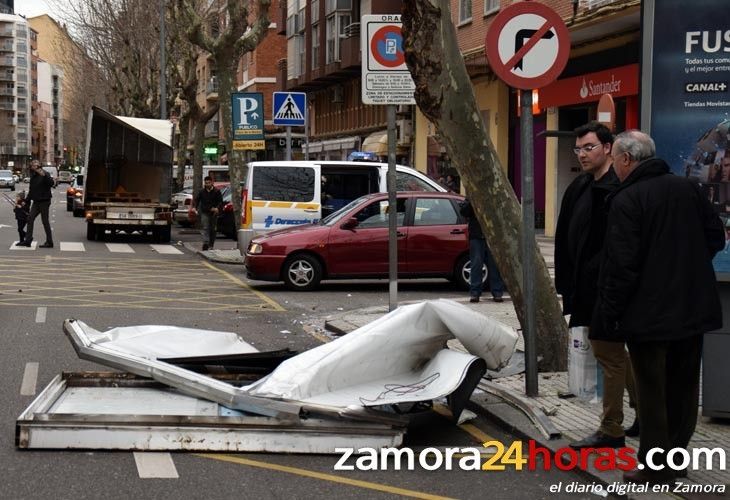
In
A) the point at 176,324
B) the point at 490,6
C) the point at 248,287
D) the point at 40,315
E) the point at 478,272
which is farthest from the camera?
the point at 490,6

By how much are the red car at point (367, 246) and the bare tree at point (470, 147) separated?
7.67 meters

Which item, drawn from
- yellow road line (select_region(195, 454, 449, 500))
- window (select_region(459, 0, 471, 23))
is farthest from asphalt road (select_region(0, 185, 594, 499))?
window (select_region(459, 0, 471, 23))

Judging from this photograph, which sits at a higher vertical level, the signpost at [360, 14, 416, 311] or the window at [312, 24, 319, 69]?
the window at [312, 24, 319, 69]

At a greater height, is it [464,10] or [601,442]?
[464,10]

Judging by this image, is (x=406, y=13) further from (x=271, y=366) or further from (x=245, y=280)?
(x=245, y=280)

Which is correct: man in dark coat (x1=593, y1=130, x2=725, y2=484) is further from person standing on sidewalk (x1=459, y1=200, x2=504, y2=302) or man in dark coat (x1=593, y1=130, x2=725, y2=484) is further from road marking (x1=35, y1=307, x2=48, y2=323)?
person standing on sidewalk (x1=459, y1=200, x2=504, y2=302)

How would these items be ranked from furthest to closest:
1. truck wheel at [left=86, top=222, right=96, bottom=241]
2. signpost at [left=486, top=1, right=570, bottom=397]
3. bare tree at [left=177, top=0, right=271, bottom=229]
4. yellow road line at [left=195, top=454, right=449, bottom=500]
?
truck wheel at [left=86, top=222, right=96, bottom=241], bare tree at [left=177, top=0, right=271, bottom=229], signpost at [left=486, top=1, right=570, bottom=397], yellow road line at [left=195, top=454, right=449, bottom=500]

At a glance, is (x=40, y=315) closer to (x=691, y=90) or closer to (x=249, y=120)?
(x=691, y=90)

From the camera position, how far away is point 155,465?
639 cm

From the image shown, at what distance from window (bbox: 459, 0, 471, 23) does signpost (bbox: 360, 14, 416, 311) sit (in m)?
21.5

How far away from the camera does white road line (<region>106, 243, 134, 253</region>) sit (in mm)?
26578

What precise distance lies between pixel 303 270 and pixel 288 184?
3.18 metres

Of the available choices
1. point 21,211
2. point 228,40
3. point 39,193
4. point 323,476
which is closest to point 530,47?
Result: point 323,476

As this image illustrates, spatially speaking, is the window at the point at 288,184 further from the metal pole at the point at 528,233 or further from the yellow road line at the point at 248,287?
the metal pole at the point at 528,233
